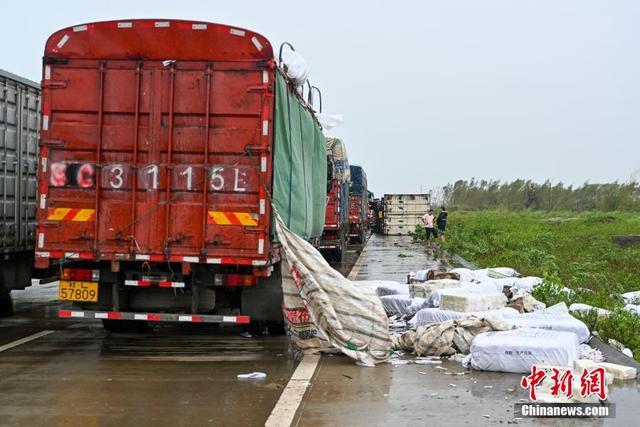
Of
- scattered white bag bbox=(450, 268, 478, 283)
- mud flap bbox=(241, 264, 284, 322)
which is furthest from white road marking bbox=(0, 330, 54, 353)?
scattered white bag bbox=(450, 268, 478, 283)

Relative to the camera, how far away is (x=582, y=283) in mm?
16578

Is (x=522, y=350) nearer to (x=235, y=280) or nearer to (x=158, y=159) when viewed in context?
(x=235, y=280)

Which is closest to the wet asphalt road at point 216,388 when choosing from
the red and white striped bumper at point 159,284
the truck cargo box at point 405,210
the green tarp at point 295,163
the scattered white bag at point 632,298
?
the red and white striped bumper at point 159,284

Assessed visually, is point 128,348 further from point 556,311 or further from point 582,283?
point 582,283

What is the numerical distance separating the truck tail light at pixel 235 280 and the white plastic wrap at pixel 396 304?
2.94m

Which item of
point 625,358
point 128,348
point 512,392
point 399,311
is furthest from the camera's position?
point 399,311

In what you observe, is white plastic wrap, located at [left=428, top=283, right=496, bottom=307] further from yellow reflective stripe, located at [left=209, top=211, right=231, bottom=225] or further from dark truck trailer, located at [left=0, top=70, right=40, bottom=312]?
dark truck trailer, located at [left=0, top=70, right=40, bottom=312]

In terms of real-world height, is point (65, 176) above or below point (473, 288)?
above

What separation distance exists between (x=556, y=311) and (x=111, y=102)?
18.6ft

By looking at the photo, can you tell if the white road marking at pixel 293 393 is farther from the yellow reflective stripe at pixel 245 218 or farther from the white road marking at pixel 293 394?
the yellow reflective stripe at pixel 245 218

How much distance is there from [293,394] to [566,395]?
2.25 m

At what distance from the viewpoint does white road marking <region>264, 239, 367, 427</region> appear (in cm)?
627

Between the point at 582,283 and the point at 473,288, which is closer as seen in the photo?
the point at 473,288

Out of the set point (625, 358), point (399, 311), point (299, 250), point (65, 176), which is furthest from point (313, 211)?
point (625, 358)
